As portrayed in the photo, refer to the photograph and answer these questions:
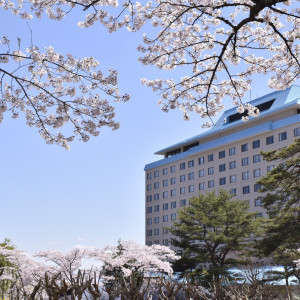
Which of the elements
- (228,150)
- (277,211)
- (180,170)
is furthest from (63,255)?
(180,170)

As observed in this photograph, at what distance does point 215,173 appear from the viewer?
65750 millimetres

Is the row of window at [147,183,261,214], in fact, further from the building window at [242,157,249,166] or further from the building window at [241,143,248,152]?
the building window at [241,143,248,152]

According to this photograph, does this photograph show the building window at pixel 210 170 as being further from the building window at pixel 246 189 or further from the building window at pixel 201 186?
the building window at pixel 246 189

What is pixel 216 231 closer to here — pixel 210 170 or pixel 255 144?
pixel 255 144

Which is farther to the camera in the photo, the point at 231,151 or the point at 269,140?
the point at 231,151

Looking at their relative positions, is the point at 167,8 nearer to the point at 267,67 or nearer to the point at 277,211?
the point at 267,67

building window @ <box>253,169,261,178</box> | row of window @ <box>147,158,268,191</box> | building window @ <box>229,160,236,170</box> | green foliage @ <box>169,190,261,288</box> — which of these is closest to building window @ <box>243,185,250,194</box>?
row of window @ <box>147,158,268,191</box>

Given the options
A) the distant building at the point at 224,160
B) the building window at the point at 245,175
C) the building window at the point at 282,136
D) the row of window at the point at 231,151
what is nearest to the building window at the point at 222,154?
the row of window at the point at 231,151

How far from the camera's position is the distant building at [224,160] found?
56.7 meters

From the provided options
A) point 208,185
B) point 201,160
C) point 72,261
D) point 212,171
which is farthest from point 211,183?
point 72,261

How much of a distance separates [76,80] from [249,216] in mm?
27534

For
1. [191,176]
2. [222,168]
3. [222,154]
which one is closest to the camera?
[222,168]

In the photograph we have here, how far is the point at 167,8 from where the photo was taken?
10.2 m

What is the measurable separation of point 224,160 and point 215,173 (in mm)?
2623
